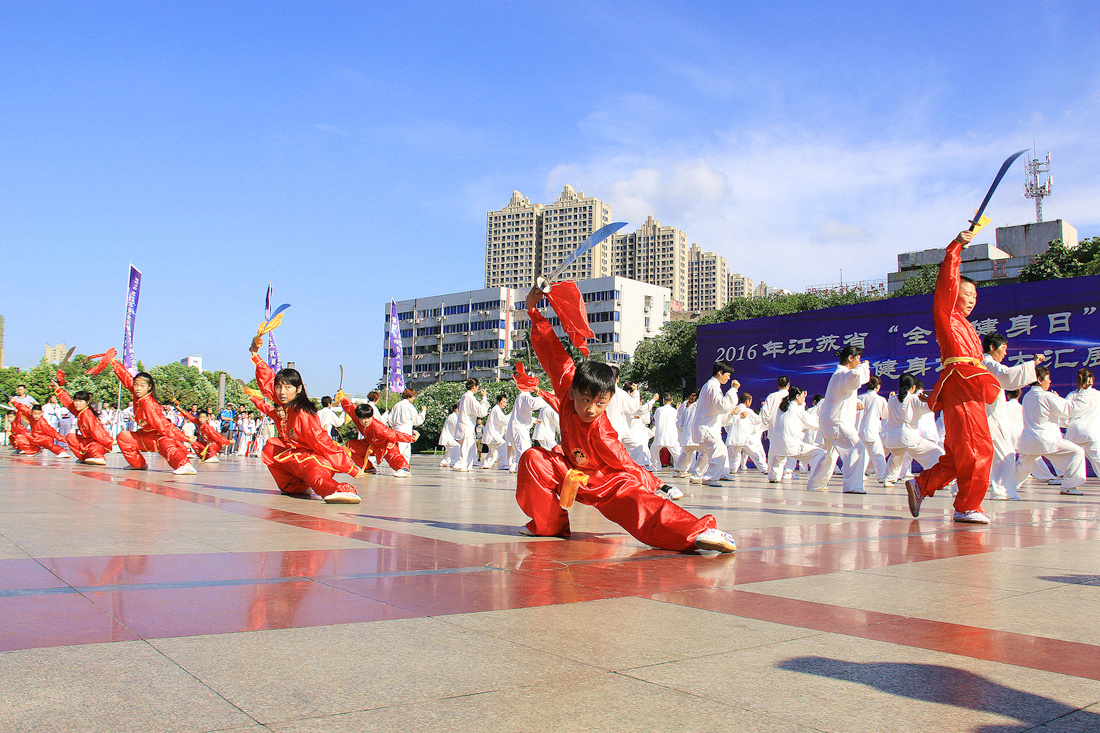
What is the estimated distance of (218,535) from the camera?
4941 mm

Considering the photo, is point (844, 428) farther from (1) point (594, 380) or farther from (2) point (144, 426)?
(2) point (144, 426)

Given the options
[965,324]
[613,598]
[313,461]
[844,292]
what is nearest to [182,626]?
[613,598]

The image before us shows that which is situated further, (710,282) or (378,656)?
(710,282)

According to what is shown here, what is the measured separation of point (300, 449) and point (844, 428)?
7116 millimetres

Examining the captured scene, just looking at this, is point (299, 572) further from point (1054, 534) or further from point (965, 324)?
point (965, 324)

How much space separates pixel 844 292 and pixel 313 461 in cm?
3973

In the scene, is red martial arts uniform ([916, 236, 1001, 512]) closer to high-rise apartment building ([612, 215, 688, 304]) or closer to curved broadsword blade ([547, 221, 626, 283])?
curved broadsword blade ([547, 221, 626, 283])

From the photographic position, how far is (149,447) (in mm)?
11891

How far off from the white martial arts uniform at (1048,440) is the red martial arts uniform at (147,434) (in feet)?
37.5

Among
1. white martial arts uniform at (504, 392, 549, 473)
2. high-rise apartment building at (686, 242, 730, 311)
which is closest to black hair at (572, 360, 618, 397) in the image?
white martial arts uniform at (504, 392, 549, 473)

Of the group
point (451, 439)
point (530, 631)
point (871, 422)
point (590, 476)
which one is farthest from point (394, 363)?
point (530, 631)

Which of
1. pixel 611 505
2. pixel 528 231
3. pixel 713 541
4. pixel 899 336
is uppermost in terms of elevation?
pixel 528 231

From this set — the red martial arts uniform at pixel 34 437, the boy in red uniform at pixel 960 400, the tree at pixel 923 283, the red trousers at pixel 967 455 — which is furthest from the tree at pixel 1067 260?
the red martial arts uniform at pixel 34 437

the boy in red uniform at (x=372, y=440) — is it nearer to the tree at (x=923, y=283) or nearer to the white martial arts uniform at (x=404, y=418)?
the white martial arts uniform at (x=404, y=418)
